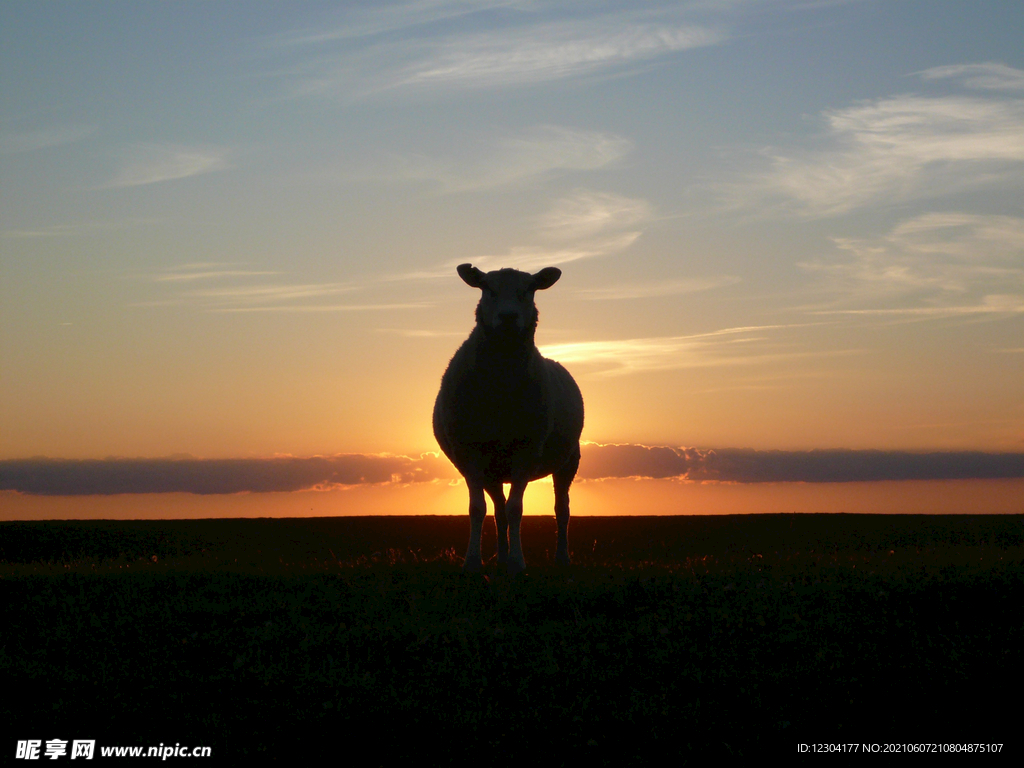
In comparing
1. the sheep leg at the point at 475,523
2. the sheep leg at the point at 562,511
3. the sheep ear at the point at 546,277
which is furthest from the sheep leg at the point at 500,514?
the sheep ear at the point at 546,277

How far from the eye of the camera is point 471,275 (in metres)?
12.9

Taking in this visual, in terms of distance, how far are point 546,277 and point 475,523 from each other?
141 inches

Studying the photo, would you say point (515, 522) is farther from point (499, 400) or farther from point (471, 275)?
point (471, 275)

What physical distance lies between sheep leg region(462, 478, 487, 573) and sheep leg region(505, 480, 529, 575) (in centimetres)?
37

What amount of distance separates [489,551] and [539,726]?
9.98m

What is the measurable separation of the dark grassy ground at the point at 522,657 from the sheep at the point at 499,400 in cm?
125

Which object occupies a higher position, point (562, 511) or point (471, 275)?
point (471, 275)

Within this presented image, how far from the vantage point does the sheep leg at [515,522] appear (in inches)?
502

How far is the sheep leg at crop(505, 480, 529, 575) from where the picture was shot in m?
12.8

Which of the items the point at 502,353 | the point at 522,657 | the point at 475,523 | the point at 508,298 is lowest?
the point at 522,657

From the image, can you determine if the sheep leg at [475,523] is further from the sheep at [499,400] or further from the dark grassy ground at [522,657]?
the dark grassy ground at [522,657]

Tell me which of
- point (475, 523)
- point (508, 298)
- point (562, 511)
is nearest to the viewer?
point (508, 298)

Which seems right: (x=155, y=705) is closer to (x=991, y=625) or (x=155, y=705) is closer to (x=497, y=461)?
(x=497, y=461)

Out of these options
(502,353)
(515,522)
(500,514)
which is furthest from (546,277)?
(500,514)
